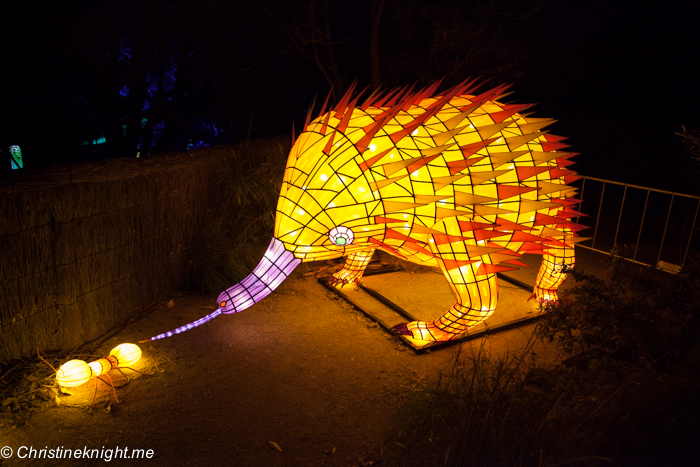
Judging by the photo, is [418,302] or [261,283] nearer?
[261,283]

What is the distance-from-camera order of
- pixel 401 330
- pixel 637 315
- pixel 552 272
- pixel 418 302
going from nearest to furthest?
pixel 637 315 → pixel 401 330 → pixel 552 272 → pixel 418 302

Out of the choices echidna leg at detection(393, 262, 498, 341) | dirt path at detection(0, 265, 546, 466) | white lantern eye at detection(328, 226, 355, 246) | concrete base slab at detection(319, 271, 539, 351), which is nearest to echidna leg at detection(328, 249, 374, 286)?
concrete base slab at detection(319, 271, 539, 351)

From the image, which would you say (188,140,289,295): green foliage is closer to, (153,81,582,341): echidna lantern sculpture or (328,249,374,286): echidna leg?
(328,249,374,286): echidna leg

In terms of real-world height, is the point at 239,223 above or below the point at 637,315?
below

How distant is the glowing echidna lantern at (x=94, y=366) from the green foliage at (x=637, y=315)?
10.3 ft

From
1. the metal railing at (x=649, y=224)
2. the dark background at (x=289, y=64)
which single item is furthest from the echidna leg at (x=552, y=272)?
the dark background at (x=289, y=64)

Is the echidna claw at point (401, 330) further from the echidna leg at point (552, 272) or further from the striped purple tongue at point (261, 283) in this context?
the echidna leg at point (552, 272)

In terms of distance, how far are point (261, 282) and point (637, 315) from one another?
2.67m

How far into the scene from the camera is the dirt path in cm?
305

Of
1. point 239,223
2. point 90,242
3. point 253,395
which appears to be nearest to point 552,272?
point 253,395

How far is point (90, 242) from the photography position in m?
4.17

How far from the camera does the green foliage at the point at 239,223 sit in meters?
5.37

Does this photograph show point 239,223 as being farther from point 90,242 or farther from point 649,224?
point 649,224

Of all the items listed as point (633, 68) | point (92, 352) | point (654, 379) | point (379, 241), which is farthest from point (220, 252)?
point (633, 68)
